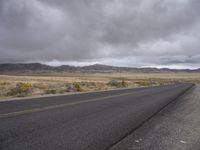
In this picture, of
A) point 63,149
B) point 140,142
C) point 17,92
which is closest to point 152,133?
point 140,142

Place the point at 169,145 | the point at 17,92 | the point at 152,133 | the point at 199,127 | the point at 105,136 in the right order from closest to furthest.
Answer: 1. the point at 169,145
2. the point at 105,136
3. the point at 152,133
4. the point at 199,127
5. the point at 17,92

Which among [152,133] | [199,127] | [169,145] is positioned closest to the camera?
[169,145]

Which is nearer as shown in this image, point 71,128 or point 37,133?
point 37,133

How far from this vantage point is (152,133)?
696cm

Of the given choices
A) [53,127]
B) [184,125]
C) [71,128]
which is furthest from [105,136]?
[184,125]

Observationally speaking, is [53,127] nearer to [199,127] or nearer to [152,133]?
[152,133]

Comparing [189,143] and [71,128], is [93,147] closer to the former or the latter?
[71,128]

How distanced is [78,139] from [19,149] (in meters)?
1.53

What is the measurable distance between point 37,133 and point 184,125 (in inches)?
210

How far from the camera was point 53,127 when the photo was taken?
23.6ft

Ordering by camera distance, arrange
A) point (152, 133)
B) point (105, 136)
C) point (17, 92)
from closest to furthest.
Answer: point (105, 136)
point (152, 133)
point (17, 92)

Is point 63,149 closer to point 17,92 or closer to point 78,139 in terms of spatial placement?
point 78,139

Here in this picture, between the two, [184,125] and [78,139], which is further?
[184,125]

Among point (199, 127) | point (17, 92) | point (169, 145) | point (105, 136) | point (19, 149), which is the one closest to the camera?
point (19, 149)
